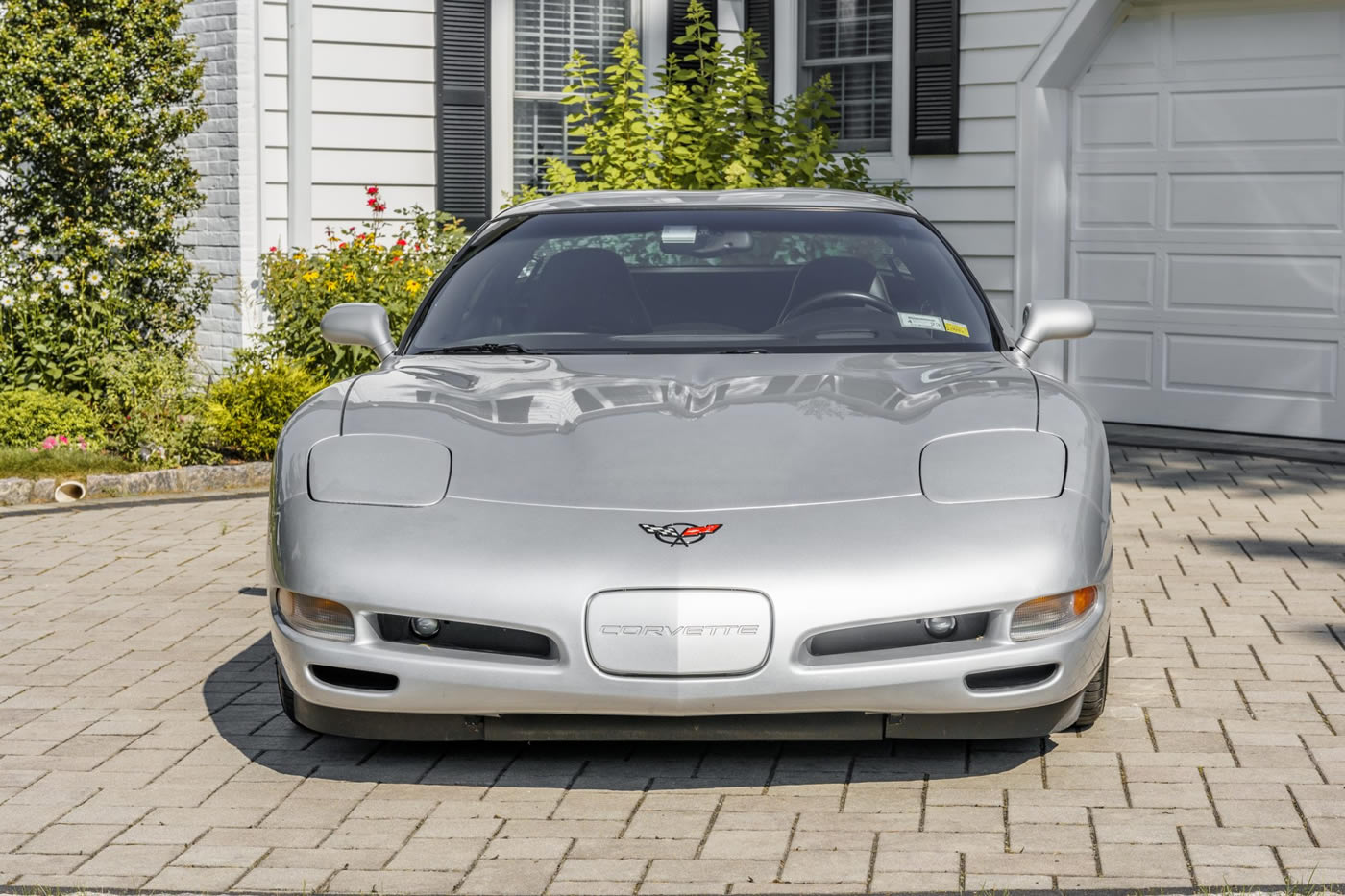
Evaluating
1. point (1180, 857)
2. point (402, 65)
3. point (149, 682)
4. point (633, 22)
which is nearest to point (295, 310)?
point (402, 65)

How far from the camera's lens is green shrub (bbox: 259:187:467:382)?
10.0 m

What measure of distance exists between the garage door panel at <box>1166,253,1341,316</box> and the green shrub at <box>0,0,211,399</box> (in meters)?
6.15

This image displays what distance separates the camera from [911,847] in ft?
11.8

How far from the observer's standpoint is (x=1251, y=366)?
1020 centimetres

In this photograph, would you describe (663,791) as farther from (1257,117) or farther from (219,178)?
(219,178)

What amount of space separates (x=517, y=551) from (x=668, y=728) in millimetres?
536

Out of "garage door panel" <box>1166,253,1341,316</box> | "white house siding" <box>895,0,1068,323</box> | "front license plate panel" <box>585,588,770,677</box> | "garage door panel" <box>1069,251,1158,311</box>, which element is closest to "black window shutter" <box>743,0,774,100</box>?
"white house siding" <box>895,0,1068,323</box>

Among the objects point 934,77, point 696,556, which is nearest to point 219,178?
point 934,77

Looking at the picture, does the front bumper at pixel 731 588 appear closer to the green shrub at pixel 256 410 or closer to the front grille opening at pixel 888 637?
the front grille opening at pixel 888 637

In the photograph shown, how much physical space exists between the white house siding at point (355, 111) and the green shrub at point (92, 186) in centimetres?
61

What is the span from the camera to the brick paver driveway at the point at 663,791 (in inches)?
138

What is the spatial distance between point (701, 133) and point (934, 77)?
1.69 meters

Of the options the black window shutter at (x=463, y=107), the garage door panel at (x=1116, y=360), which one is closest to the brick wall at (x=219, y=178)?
the black window shutter at (x=463, y=107)

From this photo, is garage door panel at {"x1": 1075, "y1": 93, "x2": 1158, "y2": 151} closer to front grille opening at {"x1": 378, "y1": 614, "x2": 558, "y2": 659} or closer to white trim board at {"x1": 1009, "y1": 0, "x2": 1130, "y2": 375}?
white trim board at {"x1": 1009, "y1": 0, "x2": 1130, "y2": 375}
